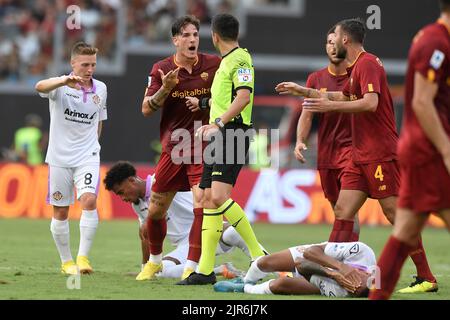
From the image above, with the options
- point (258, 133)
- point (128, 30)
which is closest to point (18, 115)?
point (128, 30)

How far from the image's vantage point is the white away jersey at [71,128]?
11.2m

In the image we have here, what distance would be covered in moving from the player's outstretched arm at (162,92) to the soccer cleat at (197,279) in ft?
5.91

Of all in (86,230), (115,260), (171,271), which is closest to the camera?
(171,271)

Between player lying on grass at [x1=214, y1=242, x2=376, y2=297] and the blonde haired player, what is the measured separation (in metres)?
2.66

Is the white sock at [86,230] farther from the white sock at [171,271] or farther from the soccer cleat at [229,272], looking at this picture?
the soccer cleat at [229,272]

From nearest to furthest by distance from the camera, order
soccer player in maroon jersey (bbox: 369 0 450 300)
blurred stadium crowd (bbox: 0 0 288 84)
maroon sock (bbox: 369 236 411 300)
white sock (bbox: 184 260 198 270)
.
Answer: soccer player in maroon jersey (bbox: 369 0 450 300) → maroon sock (bbox: 369 236 411 300) → white sock (bbox: 184 260 198 270) → blurred stadium crowd (bbox: 0 0 288 84)

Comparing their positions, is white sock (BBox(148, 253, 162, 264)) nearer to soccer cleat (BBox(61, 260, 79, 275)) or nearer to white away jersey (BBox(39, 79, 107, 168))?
soccer cleat (BBox(61, 260, 79, 275))

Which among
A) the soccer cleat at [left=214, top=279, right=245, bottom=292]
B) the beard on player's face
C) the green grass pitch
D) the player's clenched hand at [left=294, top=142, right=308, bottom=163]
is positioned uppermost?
the beard on player's face

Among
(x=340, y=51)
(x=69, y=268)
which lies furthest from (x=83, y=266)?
(x=340, y=51)

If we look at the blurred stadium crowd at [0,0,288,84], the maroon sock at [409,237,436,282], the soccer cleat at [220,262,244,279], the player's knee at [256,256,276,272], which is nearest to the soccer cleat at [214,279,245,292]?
the player's knee at [256,256,276,272]

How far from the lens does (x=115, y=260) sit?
12.9m

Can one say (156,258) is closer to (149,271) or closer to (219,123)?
(149,271)

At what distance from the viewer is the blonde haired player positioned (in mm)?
11141

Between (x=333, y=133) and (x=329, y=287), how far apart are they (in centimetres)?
254
